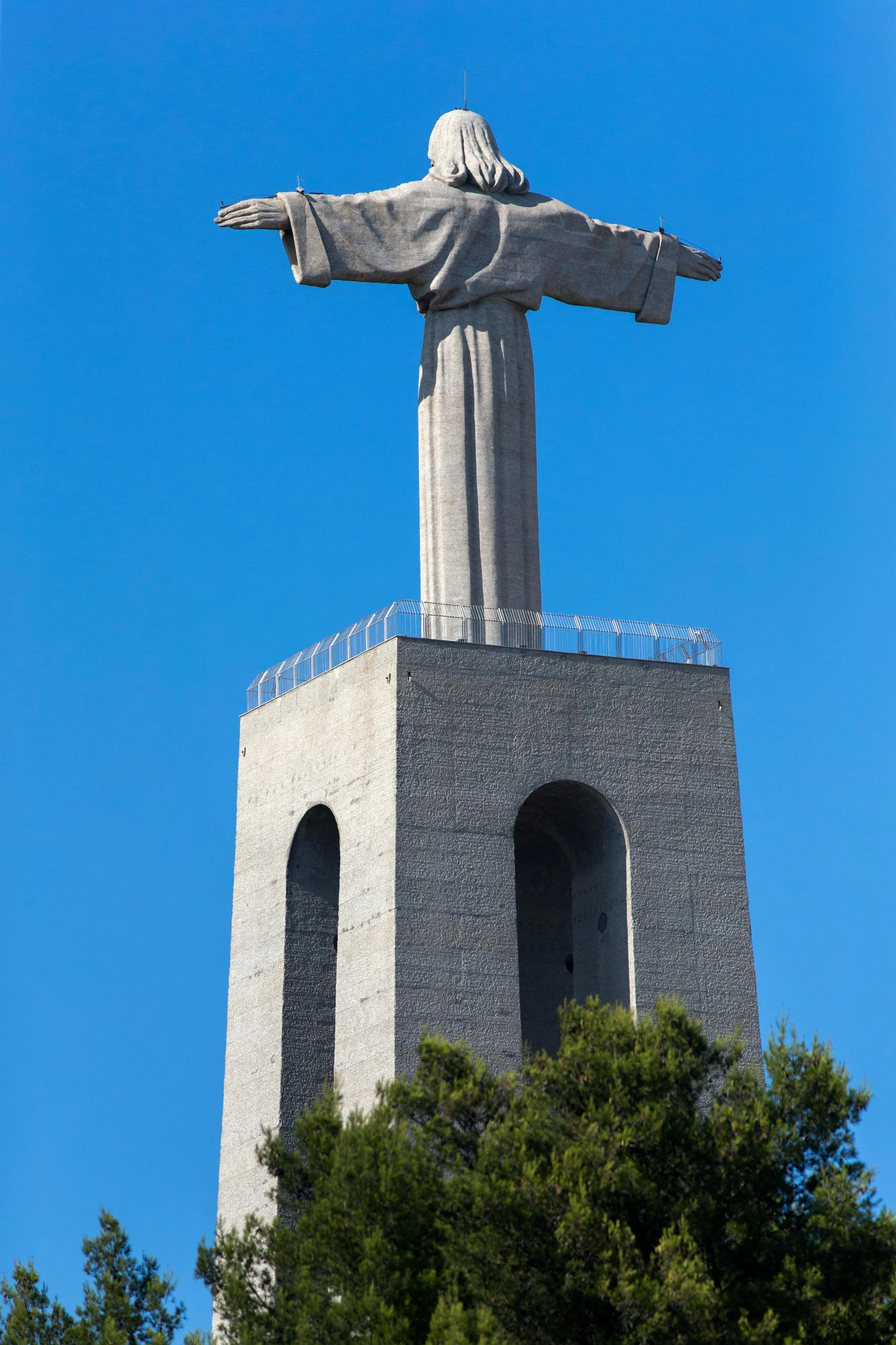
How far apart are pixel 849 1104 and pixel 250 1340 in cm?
756

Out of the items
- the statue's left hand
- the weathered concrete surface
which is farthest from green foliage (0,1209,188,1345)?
the statue's left hand

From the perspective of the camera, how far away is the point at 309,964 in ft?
133

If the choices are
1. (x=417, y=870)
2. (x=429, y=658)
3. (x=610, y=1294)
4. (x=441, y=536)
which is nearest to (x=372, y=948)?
(x=417, y=870)

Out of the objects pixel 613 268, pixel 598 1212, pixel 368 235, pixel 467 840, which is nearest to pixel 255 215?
pixel 368 235

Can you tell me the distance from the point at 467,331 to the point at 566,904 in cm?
934

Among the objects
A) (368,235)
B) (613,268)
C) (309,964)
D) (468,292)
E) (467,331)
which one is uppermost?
(613,268)

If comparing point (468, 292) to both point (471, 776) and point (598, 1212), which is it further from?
point (598, 1212)

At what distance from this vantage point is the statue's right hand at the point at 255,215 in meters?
41.1

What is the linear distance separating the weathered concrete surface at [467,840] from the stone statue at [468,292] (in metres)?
2.18

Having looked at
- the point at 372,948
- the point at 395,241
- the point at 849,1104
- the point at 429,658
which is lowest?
the point at 849,1104

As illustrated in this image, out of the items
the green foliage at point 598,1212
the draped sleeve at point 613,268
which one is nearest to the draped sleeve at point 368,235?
the draped sleeve at point 613,268

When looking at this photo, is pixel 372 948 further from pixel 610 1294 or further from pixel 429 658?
pixel 610 1294

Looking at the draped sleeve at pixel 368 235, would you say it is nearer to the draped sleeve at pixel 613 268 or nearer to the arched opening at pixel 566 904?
the draped sleeve at pixel 613 268

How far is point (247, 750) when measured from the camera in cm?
4241
